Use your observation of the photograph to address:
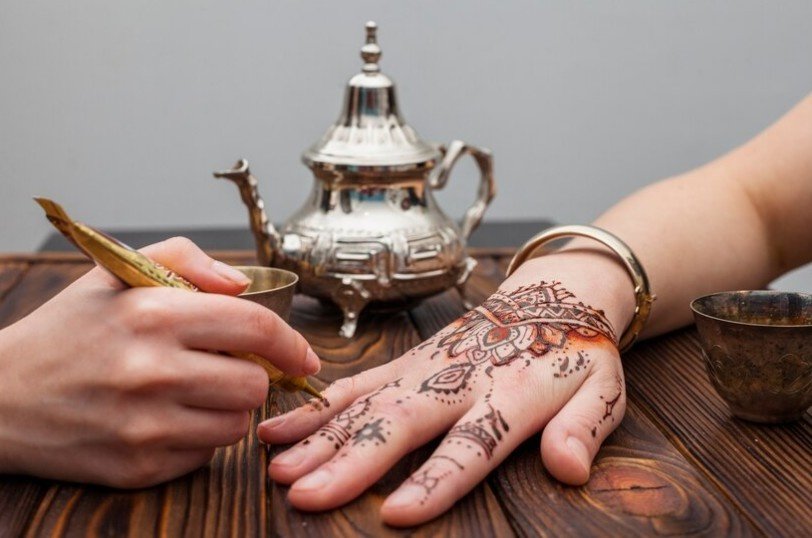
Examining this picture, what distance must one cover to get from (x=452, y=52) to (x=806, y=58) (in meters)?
1.08

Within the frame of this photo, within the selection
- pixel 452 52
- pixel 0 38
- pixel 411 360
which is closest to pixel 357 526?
pixel 411 360

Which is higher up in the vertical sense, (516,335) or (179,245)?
(179,245)

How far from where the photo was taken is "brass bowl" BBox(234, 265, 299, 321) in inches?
35.0

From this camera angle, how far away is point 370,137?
1.25 meters

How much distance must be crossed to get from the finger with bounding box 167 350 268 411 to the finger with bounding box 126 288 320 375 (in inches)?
0.4

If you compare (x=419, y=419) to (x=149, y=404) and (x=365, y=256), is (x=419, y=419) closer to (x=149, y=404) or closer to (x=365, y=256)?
(x=149, y=404)

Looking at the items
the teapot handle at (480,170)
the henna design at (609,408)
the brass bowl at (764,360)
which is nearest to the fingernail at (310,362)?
the henna design at (609,408)

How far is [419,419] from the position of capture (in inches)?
31.1

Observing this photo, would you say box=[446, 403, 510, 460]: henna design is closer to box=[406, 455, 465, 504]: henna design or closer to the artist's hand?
box=[406, 455, 465, 504]: henna design

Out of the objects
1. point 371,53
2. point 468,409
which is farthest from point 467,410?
point 371,53

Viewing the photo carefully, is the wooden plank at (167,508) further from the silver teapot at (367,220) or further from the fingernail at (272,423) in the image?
the silver teapot at (367,220)

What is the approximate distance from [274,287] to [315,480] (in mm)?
292

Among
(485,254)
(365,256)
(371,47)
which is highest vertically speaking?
(371,47)

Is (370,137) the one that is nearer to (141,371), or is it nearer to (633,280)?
(633,280)
